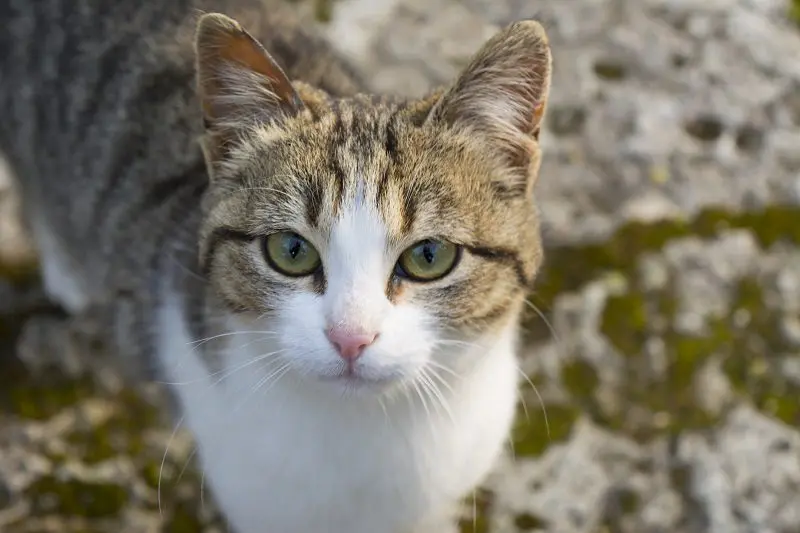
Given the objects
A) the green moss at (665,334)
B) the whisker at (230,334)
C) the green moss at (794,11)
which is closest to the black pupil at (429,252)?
the whisker at (230,334)

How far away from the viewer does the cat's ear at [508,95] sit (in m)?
1.23

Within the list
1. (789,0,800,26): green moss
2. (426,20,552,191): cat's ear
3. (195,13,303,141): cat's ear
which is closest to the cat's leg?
(426,20,552,191): cat's ear

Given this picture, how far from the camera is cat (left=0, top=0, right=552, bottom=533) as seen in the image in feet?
4.03

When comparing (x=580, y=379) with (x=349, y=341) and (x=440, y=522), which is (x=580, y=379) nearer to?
(x=440, y=522)

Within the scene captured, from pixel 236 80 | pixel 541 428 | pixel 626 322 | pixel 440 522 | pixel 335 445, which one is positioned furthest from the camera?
pixel 626 322

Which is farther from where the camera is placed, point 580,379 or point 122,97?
point 580,379

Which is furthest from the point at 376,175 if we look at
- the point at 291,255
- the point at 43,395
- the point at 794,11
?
the point at 794,11

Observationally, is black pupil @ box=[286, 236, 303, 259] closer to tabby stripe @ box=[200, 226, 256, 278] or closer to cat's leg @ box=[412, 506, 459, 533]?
tabby stripe @ box=[200, 226, 256, 278]

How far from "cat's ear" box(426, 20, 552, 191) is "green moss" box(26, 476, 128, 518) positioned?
106 cm

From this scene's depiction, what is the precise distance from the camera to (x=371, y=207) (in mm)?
1205

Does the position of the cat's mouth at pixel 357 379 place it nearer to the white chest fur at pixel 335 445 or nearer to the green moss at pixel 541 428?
the white chest fur at pixel 335 445

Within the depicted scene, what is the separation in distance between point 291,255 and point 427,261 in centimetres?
18

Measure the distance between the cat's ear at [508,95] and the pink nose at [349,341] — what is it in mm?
328


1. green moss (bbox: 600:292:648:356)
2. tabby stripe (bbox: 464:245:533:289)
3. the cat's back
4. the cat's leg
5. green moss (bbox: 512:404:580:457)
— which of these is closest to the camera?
tabby stripe (bbox: 464:245:533:289)
